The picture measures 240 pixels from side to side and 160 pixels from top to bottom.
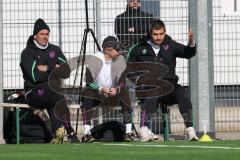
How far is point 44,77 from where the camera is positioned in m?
13.7

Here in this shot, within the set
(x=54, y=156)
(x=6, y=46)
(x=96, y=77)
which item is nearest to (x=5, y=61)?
(x=6, y=46)

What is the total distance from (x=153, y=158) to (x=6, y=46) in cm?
819

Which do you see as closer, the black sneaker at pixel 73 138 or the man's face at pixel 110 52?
the black sneaker at pixel 73 138

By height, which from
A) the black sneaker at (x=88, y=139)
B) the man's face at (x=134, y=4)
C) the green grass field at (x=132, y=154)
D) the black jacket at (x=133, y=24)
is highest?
the man's face at (x=134, y=4)

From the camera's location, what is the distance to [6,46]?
1582 centimetres

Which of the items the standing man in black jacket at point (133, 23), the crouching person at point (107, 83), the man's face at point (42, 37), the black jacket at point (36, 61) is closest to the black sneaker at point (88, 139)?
the crouching person at point (107, 83)

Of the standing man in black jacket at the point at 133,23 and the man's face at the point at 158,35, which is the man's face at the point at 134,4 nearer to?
the standing man in black jacket at the point at 133,23

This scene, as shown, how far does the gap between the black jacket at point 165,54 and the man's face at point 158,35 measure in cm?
10

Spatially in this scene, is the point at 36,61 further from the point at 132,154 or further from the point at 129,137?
the point at 132,154

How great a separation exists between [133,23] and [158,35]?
66.4 inches

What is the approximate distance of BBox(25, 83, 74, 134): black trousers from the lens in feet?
44.5

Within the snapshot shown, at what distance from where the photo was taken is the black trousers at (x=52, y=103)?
13562mm

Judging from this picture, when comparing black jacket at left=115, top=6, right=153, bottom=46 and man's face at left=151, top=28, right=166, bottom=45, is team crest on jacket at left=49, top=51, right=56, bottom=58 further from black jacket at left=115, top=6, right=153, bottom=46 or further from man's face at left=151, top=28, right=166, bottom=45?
black jacket at left=115, top=6, right=153, bottom=46

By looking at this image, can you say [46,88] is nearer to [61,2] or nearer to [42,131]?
[42,131]
